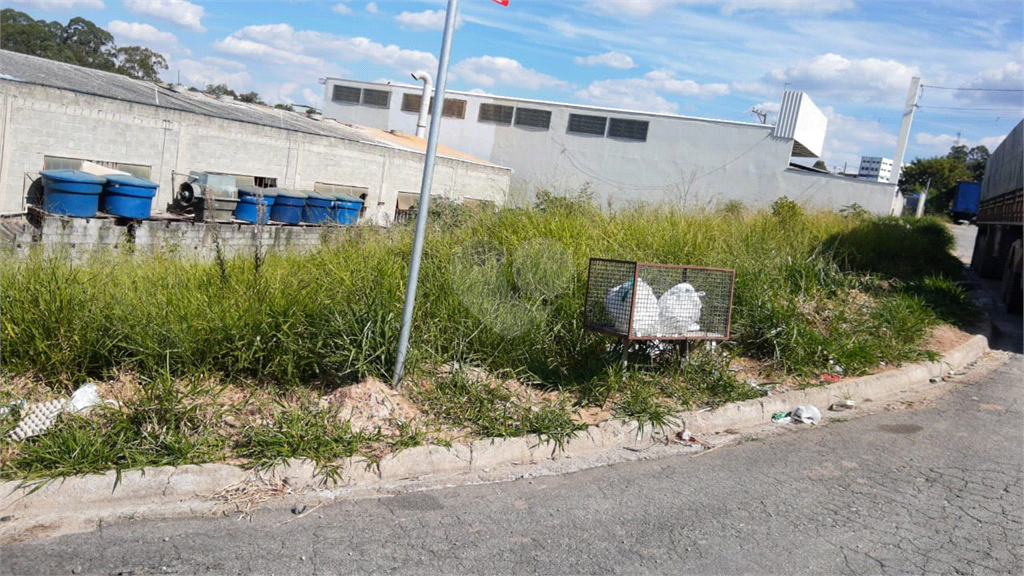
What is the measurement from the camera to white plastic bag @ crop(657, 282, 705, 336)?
6.05 meters

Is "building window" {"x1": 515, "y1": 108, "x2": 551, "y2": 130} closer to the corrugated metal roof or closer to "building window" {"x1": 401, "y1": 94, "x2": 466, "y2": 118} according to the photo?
"building window" {"x1": 401, "y1": 94, "x2": 466, "y2": 118}

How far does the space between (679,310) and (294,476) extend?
3.13 m

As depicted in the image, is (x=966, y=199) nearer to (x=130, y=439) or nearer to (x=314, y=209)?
(x=314, y=209)

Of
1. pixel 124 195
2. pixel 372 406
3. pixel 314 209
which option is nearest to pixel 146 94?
pixel 314 209

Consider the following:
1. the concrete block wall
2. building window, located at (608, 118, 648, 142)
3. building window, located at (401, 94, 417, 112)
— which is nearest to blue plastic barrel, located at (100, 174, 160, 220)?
the concrete block wall

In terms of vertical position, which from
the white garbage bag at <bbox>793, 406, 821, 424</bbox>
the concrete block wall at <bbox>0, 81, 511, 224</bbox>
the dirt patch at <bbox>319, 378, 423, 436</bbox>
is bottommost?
the dirt patch at <bbox>319, 378, 423, 436</bbox>

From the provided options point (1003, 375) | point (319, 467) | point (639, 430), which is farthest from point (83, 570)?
point (1003, 375)

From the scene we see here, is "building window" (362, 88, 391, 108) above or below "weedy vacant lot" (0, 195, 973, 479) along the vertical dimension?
above

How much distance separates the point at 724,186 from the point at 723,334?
30119mm

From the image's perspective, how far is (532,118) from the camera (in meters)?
38.4

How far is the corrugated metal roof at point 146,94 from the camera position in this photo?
1905cm

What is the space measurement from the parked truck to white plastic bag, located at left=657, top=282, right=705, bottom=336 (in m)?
9.73

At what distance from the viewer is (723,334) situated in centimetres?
647

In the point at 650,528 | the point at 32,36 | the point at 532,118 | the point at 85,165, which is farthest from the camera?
the point at 32,36
